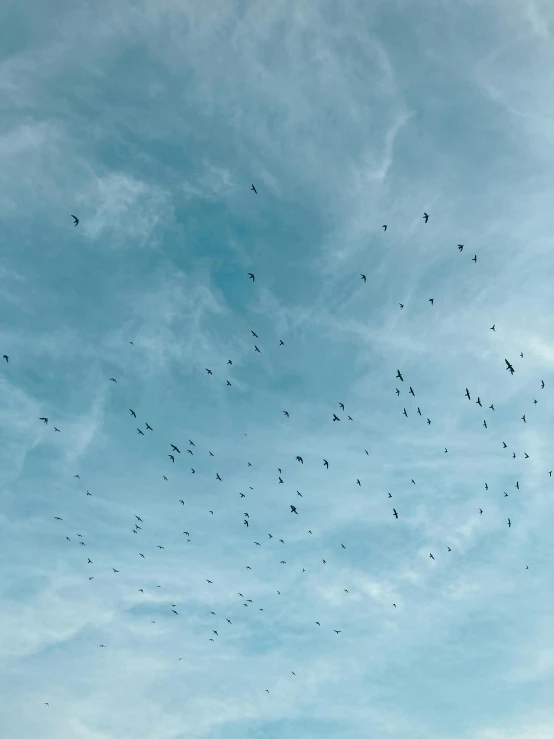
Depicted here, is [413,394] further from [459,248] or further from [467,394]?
[459,248]

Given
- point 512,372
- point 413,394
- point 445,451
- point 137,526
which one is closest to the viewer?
point 512,372

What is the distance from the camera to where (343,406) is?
9194 cm

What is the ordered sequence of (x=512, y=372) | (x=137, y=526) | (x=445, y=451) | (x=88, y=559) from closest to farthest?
1. (x=512, y=372)
2. (x=445, y=451)
3. (x=137, y=526)
4. (x=88, y=559)

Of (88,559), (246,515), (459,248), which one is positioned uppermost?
(459,248)

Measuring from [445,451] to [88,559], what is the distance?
256ft

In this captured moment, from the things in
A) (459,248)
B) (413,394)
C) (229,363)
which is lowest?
(229,363)

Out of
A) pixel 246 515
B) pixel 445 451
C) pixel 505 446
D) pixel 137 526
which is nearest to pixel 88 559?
pixel 137 526

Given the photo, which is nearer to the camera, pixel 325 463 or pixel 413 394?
pixel 413 394

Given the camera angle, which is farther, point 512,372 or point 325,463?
point 325,463

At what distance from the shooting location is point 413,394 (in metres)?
91.9

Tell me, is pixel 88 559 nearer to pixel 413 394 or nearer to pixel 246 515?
pixel 246 515

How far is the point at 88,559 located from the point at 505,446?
286 feet

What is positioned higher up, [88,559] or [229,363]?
[229,363]

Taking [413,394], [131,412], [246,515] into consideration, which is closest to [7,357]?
[131,412]
